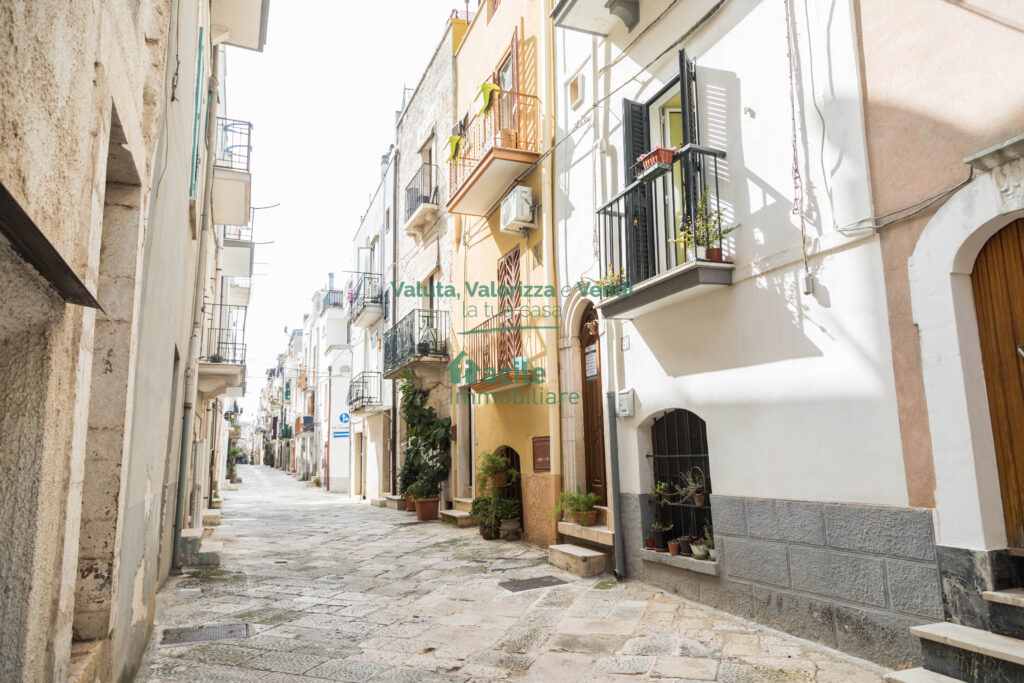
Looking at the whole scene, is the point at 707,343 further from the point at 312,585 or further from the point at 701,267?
the point at 312,585

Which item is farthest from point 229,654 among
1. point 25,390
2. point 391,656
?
point 25,390

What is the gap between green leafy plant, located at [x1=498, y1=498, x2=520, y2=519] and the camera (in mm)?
9922

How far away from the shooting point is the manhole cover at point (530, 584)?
22.4 ft

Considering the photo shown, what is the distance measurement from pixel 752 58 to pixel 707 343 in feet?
8.31

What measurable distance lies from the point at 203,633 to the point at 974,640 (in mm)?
5281

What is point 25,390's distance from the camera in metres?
1.96

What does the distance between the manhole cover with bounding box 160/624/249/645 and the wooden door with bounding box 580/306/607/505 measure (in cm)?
437

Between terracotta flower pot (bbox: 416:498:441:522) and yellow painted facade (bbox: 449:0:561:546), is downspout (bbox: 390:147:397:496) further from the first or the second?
yellow painted facade (bbox: 449:0:561:546)

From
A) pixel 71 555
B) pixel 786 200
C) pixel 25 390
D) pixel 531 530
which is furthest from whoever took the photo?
pixel 531 530

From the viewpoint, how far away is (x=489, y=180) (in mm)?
Result: 10227

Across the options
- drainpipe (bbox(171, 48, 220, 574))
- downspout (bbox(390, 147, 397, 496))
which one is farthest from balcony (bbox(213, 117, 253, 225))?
downspout (bbox(390, 147, 397, 496))

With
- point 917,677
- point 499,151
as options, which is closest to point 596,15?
point 499,151

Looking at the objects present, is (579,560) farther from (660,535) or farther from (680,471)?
(680,471)

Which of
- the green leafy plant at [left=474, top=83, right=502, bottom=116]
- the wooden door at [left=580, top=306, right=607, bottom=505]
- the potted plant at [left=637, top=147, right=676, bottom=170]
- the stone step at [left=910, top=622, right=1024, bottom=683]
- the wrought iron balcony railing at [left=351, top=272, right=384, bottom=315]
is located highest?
the green leafy plant at [left=474, top=83, right=502, bottom=116]
